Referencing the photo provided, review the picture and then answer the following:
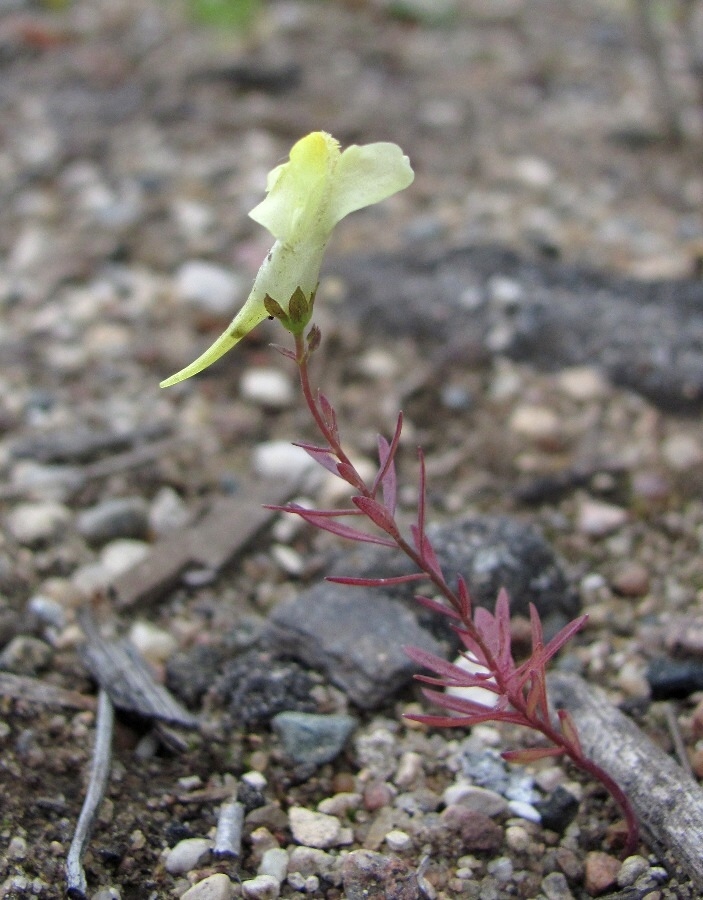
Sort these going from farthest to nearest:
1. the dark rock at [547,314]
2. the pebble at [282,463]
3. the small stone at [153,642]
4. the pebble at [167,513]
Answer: the dark rock at [547,314]
the pebble at [282,463]
the pebble at [167,513]
the small stone at [153,642]

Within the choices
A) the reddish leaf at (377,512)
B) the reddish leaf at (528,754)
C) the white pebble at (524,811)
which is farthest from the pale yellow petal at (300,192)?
the white pebble at (524,811)

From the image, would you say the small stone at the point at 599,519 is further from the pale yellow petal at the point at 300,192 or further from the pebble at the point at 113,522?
the pale yellow petal at the point at 300,192

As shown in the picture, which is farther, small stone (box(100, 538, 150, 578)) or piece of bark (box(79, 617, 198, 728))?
small stone (box(100, 538, 150, 578))

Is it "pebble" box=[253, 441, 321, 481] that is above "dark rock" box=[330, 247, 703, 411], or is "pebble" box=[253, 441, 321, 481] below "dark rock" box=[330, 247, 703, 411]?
below

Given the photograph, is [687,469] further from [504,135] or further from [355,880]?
[504,135]

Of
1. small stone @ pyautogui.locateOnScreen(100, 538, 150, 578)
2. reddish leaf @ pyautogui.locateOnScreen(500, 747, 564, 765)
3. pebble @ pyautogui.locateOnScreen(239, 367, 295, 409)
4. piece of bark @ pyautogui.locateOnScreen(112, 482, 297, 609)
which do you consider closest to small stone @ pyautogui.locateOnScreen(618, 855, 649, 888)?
reddish leaf @ pyautogui.locateOnScreen(500, 747, 564, 765)

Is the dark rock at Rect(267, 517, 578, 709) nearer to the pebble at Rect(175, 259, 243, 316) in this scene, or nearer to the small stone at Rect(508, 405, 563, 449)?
the small stone at Rect(508, 405, 563, 449)

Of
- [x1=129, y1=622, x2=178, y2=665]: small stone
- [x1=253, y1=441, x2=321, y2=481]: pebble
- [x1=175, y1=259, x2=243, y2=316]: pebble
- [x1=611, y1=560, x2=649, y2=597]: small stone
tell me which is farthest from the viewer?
[x1=175, y1=259, x2=243, y2=316]: pebble

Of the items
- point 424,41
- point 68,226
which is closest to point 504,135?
point 424,41
